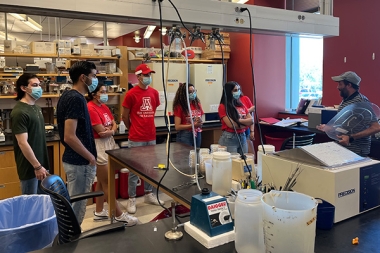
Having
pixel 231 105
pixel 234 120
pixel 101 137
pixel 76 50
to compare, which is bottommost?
pixel 101 137

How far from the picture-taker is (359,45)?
4102 millimetres

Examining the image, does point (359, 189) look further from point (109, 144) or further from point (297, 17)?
point (109, 144)

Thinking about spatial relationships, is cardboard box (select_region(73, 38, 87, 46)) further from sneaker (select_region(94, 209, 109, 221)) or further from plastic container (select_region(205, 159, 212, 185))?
plastic container (select_region(205, 159, 212, 185))

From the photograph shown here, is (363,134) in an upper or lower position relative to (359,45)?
lower

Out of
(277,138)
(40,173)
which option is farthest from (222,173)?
(277,138)

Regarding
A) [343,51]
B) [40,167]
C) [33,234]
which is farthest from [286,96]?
[33,234]

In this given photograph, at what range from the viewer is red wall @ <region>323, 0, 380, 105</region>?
3.94 meters

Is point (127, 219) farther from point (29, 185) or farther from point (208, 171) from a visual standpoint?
point (208, 171)

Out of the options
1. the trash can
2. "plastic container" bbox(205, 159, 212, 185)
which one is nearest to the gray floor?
"plastic container" bbox(205, 159, 212, 185)

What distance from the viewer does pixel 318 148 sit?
152cm

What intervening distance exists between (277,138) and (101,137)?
2629mm

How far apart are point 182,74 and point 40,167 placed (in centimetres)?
260

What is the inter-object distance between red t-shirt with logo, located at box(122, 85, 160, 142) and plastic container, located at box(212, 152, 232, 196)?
6.70 feet

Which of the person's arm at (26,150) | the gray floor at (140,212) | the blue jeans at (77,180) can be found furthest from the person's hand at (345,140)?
the person's arm at (26,150)
